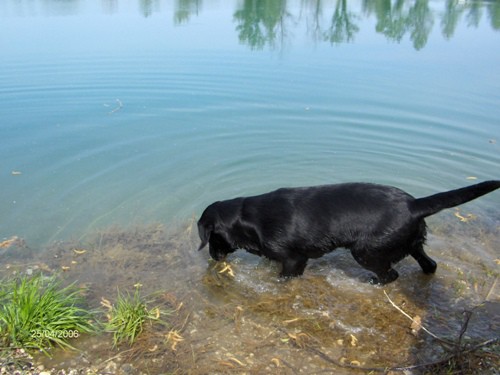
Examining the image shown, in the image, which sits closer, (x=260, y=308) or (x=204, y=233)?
(x=260, y=308)

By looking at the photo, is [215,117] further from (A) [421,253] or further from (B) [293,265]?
(A) [421,253]

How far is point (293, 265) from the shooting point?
4.68 metres

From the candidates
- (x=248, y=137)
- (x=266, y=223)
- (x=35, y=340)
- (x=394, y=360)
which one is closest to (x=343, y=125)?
(x=248, y=137)

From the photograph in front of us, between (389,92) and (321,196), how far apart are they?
7091mm

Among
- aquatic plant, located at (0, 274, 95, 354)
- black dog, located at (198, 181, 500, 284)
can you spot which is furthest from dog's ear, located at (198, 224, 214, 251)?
aquatic plant, located at (0, 274, 95, 354)

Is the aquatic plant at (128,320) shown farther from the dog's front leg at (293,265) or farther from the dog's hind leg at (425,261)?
the dog's hind leg at (425,261)

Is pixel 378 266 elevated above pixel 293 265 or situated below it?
above

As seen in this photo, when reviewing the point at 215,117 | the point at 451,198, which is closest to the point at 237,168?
the point at 215,117

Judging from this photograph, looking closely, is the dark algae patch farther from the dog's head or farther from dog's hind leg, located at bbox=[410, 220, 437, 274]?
the dog's head

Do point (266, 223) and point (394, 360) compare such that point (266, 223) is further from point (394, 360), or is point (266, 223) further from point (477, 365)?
point (477, 365)

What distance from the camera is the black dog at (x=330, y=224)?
4.13 m

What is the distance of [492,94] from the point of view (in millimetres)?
10523

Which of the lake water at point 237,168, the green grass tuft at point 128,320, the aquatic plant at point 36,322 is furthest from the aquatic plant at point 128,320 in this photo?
the aquatic plant at point 36,322

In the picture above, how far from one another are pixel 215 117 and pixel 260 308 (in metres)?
5.51
